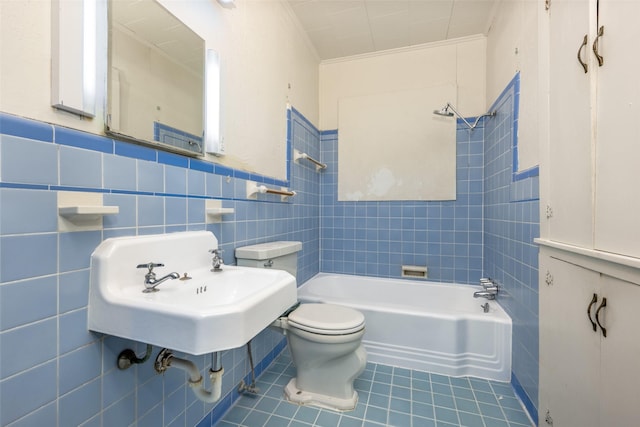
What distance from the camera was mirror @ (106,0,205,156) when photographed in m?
0.86

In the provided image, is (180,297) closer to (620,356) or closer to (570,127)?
(620,356)

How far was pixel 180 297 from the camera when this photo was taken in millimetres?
895

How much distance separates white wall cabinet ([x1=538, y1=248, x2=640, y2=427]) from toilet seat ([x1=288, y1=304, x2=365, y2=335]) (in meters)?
0.80

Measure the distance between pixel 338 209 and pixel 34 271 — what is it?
224 centimetres

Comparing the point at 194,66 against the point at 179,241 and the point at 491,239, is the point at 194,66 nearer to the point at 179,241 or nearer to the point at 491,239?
the point at 179,241

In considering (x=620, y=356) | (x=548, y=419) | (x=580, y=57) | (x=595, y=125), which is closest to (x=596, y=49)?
(x=580, y=57)

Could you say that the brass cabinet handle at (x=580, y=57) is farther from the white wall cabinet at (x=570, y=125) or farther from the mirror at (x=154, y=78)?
the mirror at (x=154, y=78)

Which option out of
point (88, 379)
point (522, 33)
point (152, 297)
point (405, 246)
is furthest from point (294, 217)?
point (522, 33)

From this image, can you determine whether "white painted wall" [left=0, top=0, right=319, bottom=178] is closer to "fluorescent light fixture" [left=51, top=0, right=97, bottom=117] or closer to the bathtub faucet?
"fluorescent light fixture" [left=51, top=0, right=97, bottom=117]

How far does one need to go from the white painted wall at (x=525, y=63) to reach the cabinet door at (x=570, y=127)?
0.13m

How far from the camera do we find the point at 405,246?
8.19ft

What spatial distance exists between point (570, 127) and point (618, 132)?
0.27m

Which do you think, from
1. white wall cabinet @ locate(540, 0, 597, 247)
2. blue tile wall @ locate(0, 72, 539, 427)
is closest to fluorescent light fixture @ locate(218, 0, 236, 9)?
blue tile wall @ locate(0, 72, 539, 427)

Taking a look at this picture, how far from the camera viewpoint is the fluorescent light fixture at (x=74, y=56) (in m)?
0.71
